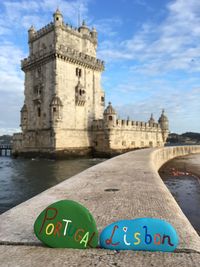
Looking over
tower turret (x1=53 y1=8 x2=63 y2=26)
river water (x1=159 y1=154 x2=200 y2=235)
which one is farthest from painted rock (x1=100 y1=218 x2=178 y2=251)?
tower turret (x1=53 y1=8 x2=63 y2=26)

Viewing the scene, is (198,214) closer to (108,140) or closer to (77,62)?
(108,140)

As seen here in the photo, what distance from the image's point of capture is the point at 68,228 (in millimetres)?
3730

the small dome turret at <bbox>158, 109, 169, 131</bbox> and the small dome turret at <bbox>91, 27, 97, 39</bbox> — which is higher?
the small dome turret at <bbox>91, 27, 97, 39</bbox>

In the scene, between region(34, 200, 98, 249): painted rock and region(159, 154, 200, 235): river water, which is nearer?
region(34, 200, 98, 249): painted rock

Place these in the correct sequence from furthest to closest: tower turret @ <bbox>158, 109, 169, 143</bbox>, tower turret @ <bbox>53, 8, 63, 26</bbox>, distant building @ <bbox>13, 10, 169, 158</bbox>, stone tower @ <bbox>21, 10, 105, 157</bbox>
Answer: tower turret @ <bbox>158, 109, 169, 143</bbox> < tower turret @ <bbox>53, 8, 63, 26</bbox> < distant building @ <bbox>13, 10, 169, 158</bbox> < stone tower @ <bbox>21, 10, 105, 157</bbox>

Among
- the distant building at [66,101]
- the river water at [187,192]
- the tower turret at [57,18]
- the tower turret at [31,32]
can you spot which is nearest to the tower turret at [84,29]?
the distant building at [66,101]

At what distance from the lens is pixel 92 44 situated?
142 feet

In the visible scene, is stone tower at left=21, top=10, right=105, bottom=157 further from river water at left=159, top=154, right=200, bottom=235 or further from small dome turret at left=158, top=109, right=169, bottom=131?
river water at left=159, top=154, right=200, bottom=235

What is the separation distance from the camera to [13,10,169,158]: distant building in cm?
3631

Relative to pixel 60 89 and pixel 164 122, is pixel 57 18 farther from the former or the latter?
pixel 164 122

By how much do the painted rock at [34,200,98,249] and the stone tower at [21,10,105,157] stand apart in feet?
104

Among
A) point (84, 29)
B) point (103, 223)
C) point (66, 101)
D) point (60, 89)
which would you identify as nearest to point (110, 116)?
point (66, 101)

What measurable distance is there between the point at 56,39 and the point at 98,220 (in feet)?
116

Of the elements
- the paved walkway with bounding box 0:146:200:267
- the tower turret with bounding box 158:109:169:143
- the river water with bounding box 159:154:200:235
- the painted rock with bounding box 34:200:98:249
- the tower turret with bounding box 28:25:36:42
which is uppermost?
the tower turret with bounding box 28:25:36:42
